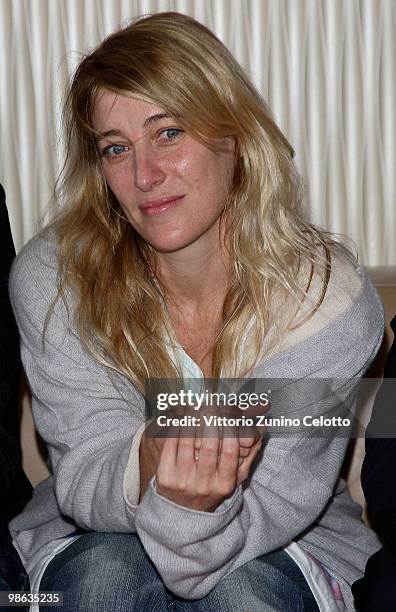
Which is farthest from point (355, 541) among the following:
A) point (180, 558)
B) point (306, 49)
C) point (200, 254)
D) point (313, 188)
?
point (306, 49)

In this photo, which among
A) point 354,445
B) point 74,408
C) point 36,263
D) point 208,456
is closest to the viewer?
point 208,456

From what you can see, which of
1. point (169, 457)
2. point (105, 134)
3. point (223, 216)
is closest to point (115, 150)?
point (105, 134)

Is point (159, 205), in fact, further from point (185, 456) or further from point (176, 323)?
point (185, 456)

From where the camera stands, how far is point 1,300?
159 cm

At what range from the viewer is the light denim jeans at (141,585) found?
1.29 metres

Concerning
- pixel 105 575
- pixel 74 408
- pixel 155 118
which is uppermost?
pixel 155 118

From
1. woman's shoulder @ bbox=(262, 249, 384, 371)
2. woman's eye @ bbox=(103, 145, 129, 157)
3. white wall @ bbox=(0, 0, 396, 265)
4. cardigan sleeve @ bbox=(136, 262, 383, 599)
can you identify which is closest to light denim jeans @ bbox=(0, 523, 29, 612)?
cardigan sleeve @ bbox=(136, 262, 383, 599)

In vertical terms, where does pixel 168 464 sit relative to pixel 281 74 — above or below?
below

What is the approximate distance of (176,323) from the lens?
5.28 feet

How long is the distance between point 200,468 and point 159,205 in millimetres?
437

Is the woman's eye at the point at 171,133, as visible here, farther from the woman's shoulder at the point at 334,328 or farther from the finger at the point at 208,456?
the finger at the point at 208,456

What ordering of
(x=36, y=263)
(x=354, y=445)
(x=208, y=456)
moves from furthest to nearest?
(x=354, y=445), (x=36, y=263), (x=208, y=456)

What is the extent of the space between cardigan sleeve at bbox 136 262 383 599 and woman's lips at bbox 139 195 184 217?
10.2 inches

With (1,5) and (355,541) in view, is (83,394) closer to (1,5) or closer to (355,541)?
(355,541)
